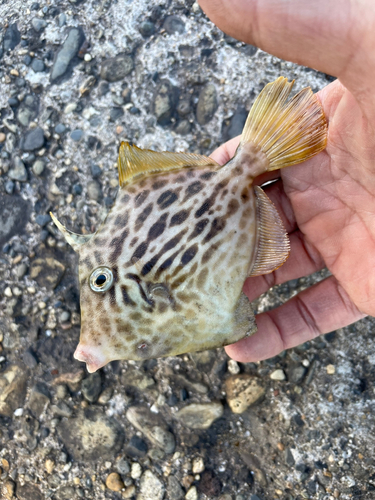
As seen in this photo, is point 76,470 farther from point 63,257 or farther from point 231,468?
point 63,257

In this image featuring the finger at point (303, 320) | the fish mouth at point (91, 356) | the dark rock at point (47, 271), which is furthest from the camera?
the dark rock at point (47, 271)

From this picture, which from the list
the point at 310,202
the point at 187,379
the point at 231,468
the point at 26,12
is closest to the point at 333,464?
the point at 231,468

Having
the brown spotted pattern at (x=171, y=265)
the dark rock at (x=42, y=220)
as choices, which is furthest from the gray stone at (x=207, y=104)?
the dark rock at (x=42, y=220)

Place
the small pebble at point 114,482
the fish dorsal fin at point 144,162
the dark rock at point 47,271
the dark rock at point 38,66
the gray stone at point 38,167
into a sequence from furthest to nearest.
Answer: the dark rock at point 38,66 → the gray stone at point 38,167 → the dark rock at point 47,271 → the small pebble at point 114,482 → the fish dorsal fin at point 144,162

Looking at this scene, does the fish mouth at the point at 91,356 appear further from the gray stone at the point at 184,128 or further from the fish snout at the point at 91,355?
the gray stone at the point at 184,128

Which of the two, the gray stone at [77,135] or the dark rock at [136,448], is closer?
the dark rock at [136,448]

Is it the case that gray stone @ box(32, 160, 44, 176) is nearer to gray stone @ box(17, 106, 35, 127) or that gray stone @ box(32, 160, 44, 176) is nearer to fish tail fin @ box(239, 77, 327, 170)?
gray stone @ box(17, 106, 35, 127)

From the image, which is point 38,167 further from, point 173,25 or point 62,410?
point 62,410
